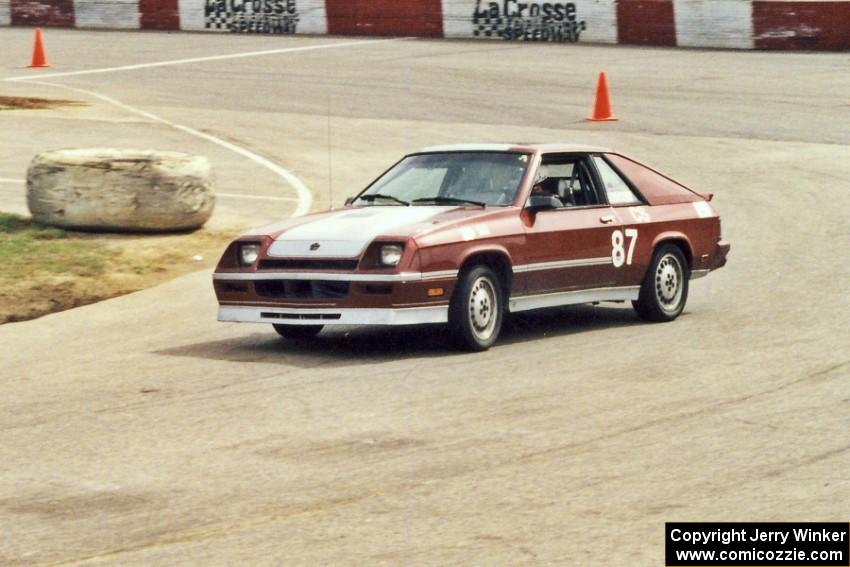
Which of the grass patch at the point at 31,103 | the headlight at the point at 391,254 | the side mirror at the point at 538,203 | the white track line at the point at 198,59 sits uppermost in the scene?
the white track line at the point at 198,59

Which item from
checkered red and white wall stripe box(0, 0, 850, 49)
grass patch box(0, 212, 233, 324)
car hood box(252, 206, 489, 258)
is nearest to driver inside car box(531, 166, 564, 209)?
car hood box(252, 206, 489, 258)

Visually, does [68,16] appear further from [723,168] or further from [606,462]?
[606,462]

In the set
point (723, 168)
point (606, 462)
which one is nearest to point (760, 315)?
point (606, 462)

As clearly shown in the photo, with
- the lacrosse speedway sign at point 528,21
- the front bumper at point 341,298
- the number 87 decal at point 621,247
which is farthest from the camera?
the lacrosse speedway sign at point 528,21

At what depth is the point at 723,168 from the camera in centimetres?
1948

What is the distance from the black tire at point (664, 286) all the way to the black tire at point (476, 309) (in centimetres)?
153

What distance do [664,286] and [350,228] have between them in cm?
272

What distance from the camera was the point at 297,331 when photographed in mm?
10797

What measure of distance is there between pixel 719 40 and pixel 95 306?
2099 cm

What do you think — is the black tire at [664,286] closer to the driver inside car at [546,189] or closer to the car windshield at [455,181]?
the driver inside car at [546,189]

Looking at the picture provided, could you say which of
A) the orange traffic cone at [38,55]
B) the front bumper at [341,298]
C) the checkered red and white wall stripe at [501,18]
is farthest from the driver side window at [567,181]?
the orange traffic cone at [38,55]

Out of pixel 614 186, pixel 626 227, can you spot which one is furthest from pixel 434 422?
pixel 614 186

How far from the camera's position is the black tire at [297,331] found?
10.7 m

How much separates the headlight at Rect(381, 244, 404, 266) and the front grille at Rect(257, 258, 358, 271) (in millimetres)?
175
